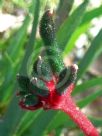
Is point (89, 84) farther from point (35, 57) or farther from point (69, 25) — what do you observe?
point (69, 25)

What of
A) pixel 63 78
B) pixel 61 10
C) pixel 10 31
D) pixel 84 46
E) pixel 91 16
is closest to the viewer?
pixel 63 78

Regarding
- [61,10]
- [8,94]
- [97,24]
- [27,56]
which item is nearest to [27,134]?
[8,94]

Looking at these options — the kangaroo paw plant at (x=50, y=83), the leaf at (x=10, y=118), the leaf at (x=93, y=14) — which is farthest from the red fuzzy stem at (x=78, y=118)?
the leaf at (x=93, y=14)

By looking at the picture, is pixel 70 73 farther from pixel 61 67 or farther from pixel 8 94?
pixel 8 94

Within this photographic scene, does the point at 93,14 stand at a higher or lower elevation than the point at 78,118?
lower

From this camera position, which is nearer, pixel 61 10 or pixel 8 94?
pixel 61 10

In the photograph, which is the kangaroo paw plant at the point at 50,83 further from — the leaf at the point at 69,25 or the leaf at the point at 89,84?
the leaf at the point at 89,84

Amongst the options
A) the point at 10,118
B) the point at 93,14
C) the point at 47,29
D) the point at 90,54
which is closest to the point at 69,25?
the point at 90,54
